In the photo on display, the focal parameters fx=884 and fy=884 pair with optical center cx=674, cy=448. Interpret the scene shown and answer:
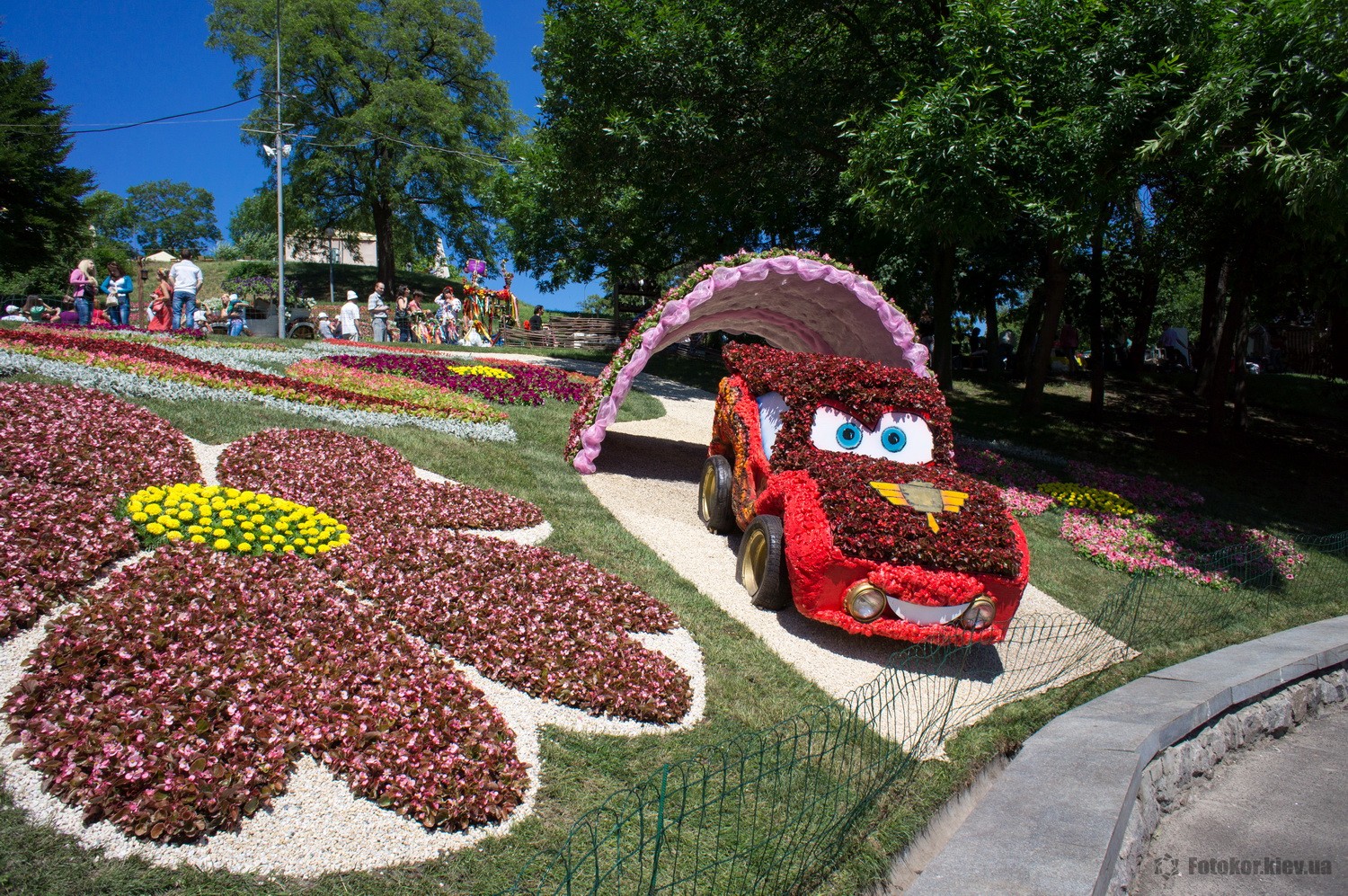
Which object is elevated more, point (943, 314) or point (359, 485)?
point (943, 314)

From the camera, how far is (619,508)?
927 cm

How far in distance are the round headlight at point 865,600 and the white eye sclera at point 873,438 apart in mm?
1736

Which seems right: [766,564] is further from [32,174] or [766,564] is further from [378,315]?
[32,174]

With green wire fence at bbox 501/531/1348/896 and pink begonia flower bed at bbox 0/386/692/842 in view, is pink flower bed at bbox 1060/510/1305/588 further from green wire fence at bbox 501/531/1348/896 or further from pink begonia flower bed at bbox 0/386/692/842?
pink begonia flower bed at bbox 0/386/692/842

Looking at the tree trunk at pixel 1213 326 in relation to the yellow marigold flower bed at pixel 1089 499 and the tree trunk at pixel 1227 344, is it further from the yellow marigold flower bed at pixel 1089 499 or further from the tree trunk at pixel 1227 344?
the yellow marigold flower bed at pixel 1089 499

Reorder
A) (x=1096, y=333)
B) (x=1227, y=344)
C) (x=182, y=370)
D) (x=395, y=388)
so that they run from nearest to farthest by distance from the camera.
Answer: (x=182, y=370) → (x=395, y=388) → (x=1227, y=344) → (x=1096, y=333)

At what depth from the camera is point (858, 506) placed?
6.37m

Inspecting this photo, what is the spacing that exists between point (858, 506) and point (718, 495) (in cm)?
252

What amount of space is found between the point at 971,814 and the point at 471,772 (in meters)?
2.47

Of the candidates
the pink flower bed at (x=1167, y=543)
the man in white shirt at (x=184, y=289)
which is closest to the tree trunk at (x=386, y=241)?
the man in white shirt at (x=184, y=289)

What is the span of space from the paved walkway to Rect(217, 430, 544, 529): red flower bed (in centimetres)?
538

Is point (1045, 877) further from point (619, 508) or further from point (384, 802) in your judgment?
point (619, 508)

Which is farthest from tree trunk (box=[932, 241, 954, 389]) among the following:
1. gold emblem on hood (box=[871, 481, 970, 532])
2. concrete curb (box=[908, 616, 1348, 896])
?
gold emblem on hood (box=[871, 481, 970, 532])

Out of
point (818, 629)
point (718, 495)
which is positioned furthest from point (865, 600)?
point (718, 495)
